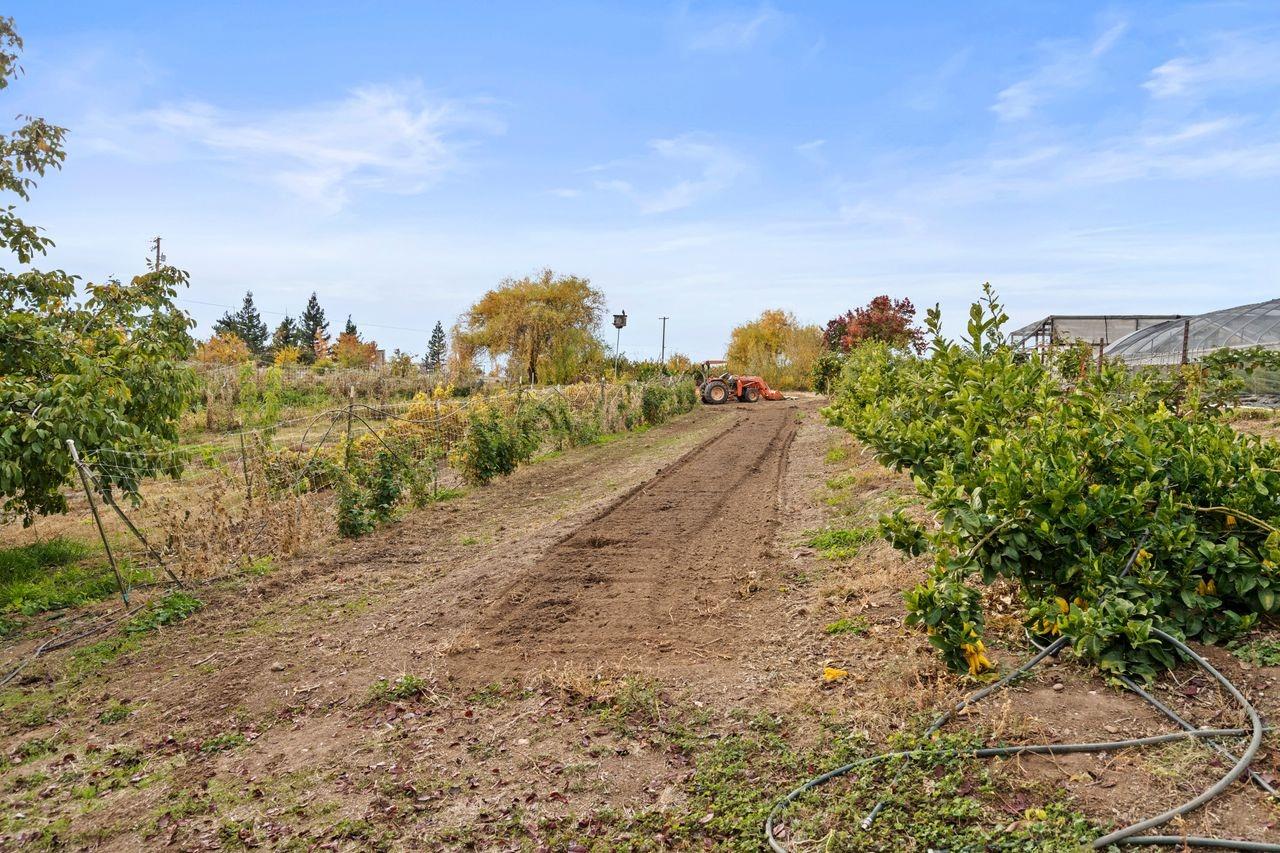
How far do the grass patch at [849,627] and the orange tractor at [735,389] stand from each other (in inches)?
993

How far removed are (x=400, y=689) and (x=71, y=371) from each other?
16.0ft

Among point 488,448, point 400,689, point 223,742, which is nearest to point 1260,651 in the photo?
point 400,689

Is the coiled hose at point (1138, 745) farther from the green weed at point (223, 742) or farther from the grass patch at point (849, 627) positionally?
the green weed at point (223, 742)

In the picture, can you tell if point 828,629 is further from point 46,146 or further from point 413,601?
point 46,146

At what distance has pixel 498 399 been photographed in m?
13.3

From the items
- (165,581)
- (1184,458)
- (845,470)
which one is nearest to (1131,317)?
(845,470)

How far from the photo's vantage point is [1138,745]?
3.00m

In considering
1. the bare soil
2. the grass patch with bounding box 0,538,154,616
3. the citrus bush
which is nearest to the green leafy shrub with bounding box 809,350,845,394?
the bare soil

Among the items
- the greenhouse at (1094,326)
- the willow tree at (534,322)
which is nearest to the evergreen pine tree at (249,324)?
the willow tree at (534,322)

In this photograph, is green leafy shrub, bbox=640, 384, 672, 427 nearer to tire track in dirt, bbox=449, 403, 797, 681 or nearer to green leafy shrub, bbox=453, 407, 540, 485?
green leafy shrub, bbox=453, 407, 540, 485

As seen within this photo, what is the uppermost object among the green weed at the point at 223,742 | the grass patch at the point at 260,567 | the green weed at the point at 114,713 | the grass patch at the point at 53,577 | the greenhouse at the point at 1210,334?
the greenhouse at the point at 1210,334

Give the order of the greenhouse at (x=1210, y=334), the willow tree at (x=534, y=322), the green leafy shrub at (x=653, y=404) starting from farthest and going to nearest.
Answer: the willow tree at (x=534, y=322) < the green leafy shrub at (x=653, y=404) < the greenhouse at (x=1210, y=334)

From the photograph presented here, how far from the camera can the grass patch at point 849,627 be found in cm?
470

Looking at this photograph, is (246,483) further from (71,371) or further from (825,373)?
(825,373)
